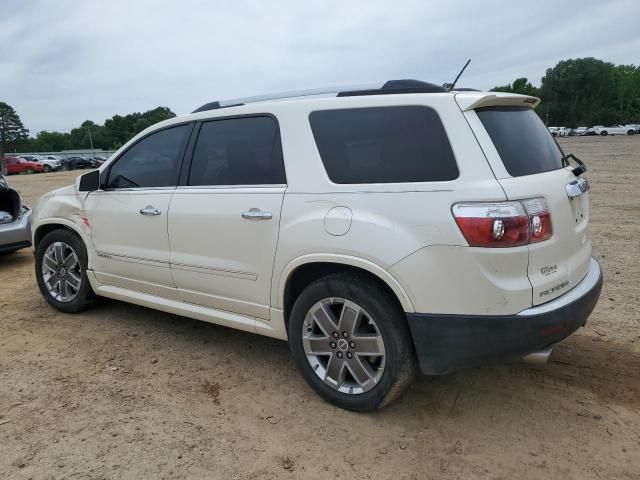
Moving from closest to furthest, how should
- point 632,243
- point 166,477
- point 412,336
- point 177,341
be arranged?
point 166,477
point 412,336
point 177,341
point 632,243

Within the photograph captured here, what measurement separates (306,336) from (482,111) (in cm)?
166

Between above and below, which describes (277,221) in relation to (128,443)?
above

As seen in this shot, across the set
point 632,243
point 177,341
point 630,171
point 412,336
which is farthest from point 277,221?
point 630,171

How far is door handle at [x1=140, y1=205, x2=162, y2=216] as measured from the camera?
12.6 feet

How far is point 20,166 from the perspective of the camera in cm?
3994

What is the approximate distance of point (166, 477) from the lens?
8.32ft

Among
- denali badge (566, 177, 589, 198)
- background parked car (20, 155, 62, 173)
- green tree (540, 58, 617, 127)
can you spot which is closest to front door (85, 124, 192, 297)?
denali badge (566, 177, 589, 198)

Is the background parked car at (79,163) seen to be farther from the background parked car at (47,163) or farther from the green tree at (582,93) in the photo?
the green tree at (582,93)

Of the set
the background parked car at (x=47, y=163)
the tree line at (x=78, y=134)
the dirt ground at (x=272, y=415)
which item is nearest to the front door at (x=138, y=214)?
the dirt ground at (x=272, y=415)

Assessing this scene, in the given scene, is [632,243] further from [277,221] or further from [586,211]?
[277,221]

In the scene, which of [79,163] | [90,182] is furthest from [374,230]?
[79,163]

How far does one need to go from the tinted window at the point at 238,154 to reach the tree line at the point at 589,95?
98.3 m

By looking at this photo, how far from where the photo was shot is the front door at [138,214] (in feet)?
12.7

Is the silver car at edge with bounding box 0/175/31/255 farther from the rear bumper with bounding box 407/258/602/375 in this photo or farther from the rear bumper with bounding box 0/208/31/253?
the rear bumper with bounding box 407/258/602/375
